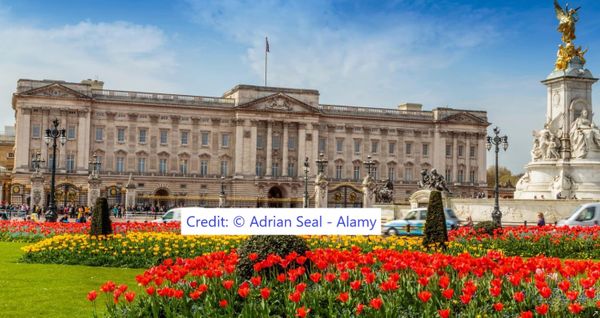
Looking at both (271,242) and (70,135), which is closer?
(271,242)

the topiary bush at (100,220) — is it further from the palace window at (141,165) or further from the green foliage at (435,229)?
the palace window at (141,165)

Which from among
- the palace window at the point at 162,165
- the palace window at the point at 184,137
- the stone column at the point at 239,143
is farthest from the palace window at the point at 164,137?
the stone column at the point at 239,143

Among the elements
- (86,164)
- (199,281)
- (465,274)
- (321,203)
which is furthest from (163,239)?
(86,164)

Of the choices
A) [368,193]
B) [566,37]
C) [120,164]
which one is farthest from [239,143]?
[566,37]

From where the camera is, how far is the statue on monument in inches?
1230

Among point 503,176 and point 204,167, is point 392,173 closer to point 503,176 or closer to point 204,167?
point 204,167

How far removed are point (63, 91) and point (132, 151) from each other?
8.97 metres

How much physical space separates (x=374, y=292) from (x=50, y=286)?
23.7 feet

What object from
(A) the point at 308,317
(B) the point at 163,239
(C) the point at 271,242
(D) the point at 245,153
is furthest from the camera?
(D) the point at 245,153

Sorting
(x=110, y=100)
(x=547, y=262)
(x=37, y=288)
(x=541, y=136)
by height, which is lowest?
(x=37, y=288)

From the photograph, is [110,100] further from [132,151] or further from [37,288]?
[37,288]

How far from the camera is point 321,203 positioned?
53969mm

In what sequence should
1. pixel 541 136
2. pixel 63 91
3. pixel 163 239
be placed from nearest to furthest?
pixel 163 239
pixel 541 136
pixel 63 91

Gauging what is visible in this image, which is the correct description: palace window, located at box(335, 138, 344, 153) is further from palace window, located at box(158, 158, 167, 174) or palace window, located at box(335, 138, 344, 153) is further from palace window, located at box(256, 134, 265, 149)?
palace window, located at box(158, 158, 167, 174)
